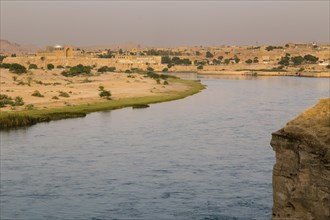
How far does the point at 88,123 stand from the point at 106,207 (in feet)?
69.3

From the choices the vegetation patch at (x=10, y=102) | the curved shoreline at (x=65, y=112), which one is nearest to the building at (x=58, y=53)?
the curved shoreline at (x=65, y=112)

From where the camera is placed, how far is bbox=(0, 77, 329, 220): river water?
59.3ft

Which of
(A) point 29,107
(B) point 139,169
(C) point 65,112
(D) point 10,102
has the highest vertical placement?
(D) point 10,102

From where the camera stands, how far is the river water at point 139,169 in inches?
712

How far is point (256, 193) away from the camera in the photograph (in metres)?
19.4

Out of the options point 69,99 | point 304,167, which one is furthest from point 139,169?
point 69,99

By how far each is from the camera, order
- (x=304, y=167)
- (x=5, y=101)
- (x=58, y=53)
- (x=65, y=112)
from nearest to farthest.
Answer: (x=304, y=167) → (x=65, y=112) → (x=5, y=101) → (x=58, y=53)

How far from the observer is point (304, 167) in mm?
6742

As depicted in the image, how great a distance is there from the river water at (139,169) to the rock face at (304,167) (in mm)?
9867

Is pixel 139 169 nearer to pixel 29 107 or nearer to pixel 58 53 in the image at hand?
pixel 29 107

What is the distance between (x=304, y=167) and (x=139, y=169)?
57.4 feet

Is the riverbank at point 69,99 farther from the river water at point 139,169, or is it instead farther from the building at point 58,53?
the building at point 58,53

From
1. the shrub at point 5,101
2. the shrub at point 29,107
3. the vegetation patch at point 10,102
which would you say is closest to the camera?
the shrub at point 29,107

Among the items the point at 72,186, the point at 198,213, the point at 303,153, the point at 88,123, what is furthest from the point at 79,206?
the point at 88,123
